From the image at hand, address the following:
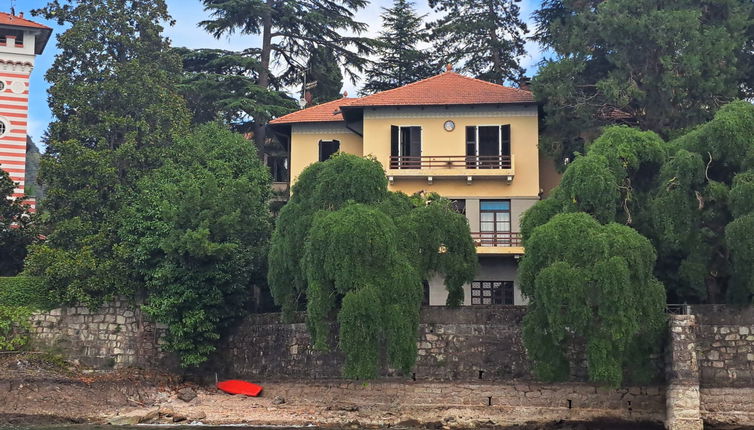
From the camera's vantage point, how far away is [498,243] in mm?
39500

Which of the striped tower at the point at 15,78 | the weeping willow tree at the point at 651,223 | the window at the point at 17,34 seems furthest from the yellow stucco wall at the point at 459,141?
the window at the point at 17,34

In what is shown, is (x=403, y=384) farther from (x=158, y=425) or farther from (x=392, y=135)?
(x=392, y=135)

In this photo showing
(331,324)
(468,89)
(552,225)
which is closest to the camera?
(552,225)

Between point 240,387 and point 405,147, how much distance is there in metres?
13.3

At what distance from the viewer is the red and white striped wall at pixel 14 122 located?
43.3m

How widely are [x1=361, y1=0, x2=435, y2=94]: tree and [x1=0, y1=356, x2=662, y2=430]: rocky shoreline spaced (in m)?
26.1

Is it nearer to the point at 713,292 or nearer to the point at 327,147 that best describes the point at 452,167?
the point at 327,147

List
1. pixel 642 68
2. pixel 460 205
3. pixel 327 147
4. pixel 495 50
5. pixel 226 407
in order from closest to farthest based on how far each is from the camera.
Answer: pixel 226 407
pixel 642 68
pixel 460 205
pixel 327 147
pixel 495 50

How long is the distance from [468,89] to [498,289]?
9039mm

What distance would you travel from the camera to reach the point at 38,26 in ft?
148

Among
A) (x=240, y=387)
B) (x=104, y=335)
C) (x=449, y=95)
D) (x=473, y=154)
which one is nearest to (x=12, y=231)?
(x=104, y=335)

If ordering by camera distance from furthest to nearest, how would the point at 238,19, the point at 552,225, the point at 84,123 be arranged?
the point at 238,19, the point at 84,123, the point at 552,225

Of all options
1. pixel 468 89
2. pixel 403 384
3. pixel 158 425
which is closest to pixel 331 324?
pixel 403 384

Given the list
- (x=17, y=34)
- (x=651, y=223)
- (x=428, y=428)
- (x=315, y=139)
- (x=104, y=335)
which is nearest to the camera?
(x=428, y=428)
